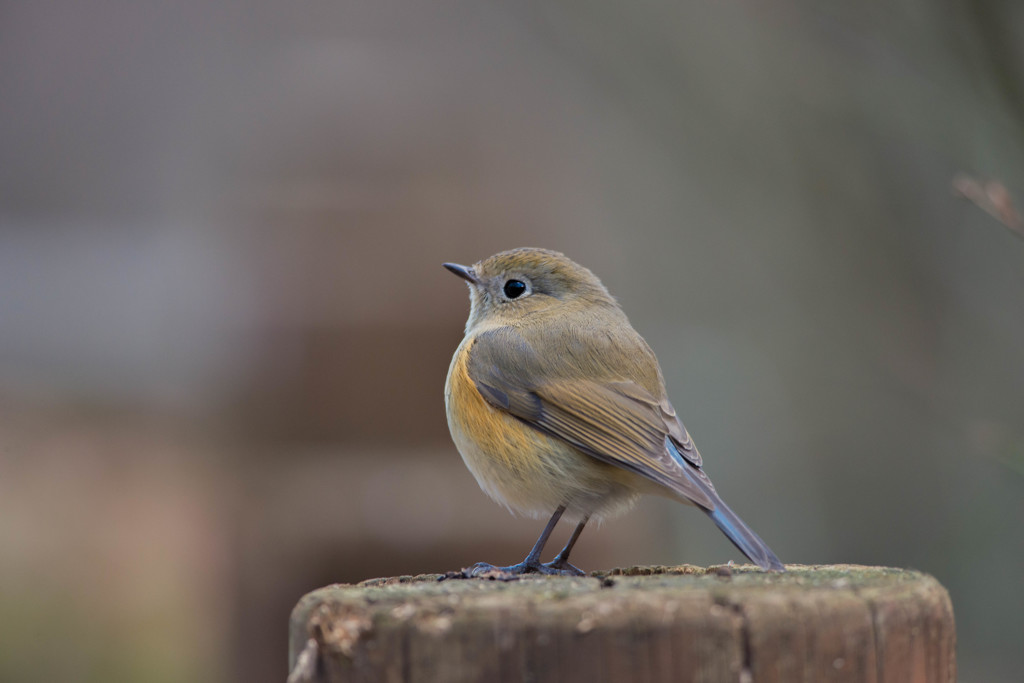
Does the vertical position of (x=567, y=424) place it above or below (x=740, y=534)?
above

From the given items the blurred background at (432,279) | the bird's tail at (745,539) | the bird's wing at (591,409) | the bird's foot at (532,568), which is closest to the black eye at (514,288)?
the bird's wing at (591,409)

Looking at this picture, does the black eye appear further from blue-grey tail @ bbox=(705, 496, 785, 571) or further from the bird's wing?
blue-grey tail @ bbox=(705, 496, 785, 571)

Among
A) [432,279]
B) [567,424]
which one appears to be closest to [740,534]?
[567,424]

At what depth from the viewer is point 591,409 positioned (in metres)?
2.91

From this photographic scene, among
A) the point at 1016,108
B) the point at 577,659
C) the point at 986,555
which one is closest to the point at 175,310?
the point at 1016,108

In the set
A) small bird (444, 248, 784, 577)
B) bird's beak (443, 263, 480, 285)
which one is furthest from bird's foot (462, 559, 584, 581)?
bird's beak (443, 263, 480, 285)

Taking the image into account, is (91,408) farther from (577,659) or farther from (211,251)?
(577,659)

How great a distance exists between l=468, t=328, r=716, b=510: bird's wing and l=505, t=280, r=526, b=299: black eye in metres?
0.34

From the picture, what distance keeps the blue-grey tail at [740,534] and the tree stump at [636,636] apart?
1.47 ft

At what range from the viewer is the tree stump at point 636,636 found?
148cm

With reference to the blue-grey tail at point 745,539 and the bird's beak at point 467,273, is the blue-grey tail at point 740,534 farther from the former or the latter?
the bird's beak at point 467,273

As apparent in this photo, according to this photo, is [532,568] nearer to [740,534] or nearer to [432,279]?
[740,534]

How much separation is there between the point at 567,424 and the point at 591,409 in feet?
0.31

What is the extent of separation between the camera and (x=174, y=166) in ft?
21.3
